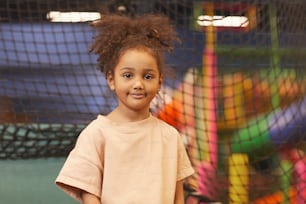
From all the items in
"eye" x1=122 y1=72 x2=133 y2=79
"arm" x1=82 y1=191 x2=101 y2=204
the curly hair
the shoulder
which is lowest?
"arm" x1=82 y1=191 x2=101 y2=204

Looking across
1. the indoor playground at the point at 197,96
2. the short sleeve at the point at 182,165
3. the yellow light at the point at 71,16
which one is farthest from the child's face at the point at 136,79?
the yellow light at the point at 71,16

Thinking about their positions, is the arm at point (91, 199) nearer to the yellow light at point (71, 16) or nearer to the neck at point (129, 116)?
the neck at point (129, 116)

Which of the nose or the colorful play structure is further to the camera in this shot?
the colorful play structure

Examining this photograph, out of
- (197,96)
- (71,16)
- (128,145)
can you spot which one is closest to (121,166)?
(128,145)

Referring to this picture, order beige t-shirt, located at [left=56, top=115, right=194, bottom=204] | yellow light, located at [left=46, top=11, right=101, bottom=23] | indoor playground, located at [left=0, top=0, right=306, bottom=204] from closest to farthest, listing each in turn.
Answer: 1. beige t-shirt, located at [left=56, top=115, right=194, bottom=204]
2. indoor playground, located at [left=0, top=0, right=306, bottom=204]
3. yellow light, located at [left=46, top=11, right=101, bottom=23]

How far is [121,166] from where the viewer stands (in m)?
1.32

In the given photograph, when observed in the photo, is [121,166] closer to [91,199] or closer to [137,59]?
[91,199]

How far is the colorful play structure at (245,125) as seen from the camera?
7.44ft

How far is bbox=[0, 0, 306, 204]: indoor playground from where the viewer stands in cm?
221

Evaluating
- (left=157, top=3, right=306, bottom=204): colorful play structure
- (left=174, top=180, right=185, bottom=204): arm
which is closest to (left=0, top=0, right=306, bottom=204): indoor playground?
(left=157, top=3, right=306, bottom=204): colorful play structure

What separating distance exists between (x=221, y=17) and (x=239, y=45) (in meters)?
0.13

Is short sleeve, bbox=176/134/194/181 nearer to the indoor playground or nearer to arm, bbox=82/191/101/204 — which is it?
arm, bbox=82/191/101/204

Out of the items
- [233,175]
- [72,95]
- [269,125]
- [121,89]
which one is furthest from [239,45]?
[121,89]

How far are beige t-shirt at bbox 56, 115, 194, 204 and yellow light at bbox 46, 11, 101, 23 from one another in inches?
42.3
